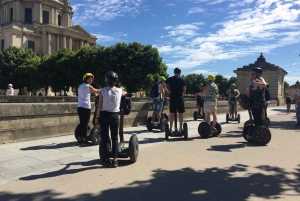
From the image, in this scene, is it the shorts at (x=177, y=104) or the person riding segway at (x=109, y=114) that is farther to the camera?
the shorts at (x=177, y=104)

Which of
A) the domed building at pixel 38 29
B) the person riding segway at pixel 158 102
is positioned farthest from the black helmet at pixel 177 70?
the domed building at pixel 38 29

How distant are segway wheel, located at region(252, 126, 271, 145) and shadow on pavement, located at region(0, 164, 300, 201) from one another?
2.32 m

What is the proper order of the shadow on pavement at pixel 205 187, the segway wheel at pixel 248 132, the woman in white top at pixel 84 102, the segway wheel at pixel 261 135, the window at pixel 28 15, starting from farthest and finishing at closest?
1. the window at pixel 28 15
2. the segway wheel at pixel 248 132
3. the segway wheel at pixel 261 135
4. the woman in white top at pixel 84 102
5. the shadow on pavement at pixel 205 187

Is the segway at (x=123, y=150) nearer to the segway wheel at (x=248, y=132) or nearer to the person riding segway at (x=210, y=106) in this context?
the person riding segway at (x=210, y=106)

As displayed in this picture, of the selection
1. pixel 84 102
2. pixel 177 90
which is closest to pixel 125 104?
pixel 84 102

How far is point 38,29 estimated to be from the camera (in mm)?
78875

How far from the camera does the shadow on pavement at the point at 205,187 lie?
12.2ft

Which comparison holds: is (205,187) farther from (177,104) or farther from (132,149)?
(177,104)

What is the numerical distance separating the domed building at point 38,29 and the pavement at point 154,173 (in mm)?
75336

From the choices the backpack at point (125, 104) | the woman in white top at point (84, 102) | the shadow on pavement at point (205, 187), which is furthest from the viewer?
the woman in white top at point (84, 102)

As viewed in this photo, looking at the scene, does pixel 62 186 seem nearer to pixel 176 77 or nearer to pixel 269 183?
pixel 269 183

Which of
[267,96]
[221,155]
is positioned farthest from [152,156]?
[267,96]

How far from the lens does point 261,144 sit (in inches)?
291

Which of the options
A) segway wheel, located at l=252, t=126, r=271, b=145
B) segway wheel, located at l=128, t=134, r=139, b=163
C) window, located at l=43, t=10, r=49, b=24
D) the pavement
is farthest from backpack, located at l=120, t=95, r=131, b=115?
window, located at l=43, t=10, r=49, b=24
